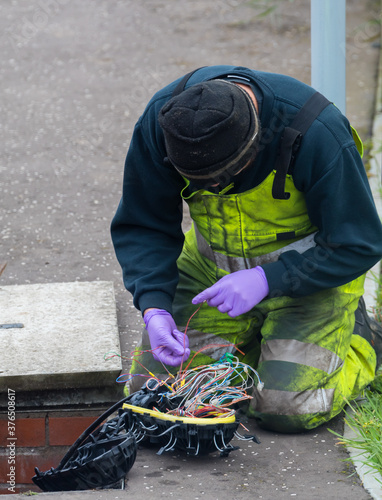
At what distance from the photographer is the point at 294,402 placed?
2.62 meters

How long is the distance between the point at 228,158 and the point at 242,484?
1000 mm

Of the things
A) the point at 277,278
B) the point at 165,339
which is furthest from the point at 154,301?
the point at 277,278

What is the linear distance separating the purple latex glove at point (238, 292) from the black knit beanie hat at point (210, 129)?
41 centimetres

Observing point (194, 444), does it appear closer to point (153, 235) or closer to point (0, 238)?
point (153, 235)

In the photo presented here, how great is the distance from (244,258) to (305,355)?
411 mm

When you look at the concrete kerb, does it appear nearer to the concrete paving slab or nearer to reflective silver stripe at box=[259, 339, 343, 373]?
reflective silver stripe at box=[259, 339, 343, 373]

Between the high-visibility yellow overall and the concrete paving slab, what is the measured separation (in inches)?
7.3

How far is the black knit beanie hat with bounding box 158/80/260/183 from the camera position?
2178mm

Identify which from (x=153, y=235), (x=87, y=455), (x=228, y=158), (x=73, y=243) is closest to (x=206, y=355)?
(x=153, y=235)

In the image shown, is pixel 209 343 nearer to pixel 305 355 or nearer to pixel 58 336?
pixel 305 355

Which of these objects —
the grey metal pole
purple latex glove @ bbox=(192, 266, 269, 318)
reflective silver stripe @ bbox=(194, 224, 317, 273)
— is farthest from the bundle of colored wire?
→ the grey metal pole

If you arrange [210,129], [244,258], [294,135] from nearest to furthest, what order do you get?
[210,129], [294,135], [244,258]

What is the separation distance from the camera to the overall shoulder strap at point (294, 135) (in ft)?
7.89

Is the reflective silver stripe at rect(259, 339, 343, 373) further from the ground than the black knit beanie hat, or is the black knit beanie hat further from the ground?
the black knit beanie hat
